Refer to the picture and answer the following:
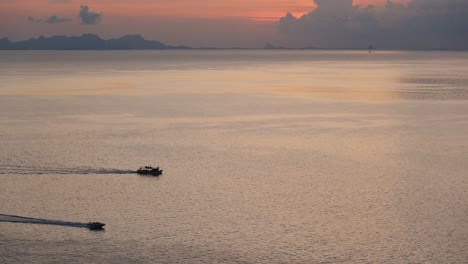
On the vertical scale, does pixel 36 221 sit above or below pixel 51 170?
below

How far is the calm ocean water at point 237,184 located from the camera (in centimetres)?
3700

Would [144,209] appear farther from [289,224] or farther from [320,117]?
[320,117]

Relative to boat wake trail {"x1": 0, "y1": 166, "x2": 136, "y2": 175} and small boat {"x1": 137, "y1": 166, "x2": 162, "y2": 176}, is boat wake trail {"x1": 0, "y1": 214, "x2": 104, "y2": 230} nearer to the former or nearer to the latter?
boat wake trail {"x1": 0, "y1": 166, "x2": 136, "y2": 175}

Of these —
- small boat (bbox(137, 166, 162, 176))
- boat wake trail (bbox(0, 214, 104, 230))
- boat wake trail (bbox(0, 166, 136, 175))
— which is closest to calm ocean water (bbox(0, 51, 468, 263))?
boat wake trail (bbox(0, 166, 136, 175))

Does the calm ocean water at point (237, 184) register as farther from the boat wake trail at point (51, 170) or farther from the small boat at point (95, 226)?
the small boat at point (95, 226)

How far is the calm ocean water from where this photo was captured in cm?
3700

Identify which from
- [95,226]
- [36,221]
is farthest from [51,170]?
[95,226]

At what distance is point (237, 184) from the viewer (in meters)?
51.2

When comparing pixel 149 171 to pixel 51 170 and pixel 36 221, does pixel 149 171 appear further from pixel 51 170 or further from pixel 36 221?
pixel 36 221

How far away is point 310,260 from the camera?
115 ft

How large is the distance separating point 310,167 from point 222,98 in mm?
62924

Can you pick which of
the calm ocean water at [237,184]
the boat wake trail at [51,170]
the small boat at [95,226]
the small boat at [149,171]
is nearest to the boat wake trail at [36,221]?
the small boat at [95,226]

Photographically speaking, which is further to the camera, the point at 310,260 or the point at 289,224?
the point at 289,224

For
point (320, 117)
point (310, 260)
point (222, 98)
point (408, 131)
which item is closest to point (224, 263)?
point (310, 260)
